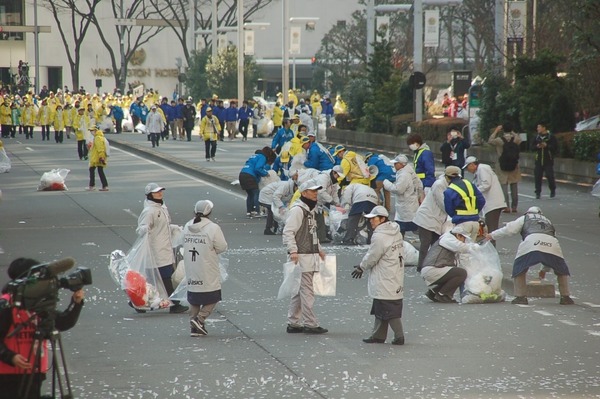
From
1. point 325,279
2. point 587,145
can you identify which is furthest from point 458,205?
point 587,145

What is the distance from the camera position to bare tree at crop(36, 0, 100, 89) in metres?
82.8

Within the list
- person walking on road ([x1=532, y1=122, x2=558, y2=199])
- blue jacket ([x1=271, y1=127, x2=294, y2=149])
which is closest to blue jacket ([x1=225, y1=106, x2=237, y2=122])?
blue jacket ([x1=271, y1=127, x2=294, y2=149])

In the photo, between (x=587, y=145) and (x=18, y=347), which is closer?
(x=18, y=347)

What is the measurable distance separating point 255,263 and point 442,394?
8.10 metres

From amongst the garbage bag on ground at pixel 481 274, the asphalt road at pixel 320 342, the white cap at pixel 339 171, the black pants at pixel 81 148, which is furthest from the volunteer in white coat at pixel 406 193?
the black pants at pixel 81 148

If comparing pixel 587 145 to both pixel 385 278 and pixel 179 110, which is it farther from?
pixel 179 110

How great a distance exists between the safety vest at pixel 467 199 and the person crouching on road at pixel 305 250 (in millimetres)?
3343

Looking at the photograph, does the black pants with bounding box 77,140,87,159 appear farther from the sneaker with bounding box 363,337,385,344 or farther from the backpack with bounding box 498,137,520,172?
the sneaker with bounding box 363,337,385,344

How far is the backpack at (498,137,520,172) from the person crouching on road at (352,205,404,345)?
12646 millimetres

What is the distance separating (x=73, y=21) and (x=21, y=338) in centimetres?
7793

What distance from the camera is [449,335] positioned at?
12.2m

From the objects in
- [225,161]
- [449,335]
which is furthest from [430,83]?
[449,335]

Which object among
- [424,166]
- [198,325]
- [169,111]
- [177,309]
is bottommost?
[177,309]

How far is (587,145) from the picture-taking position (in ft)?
98.0
